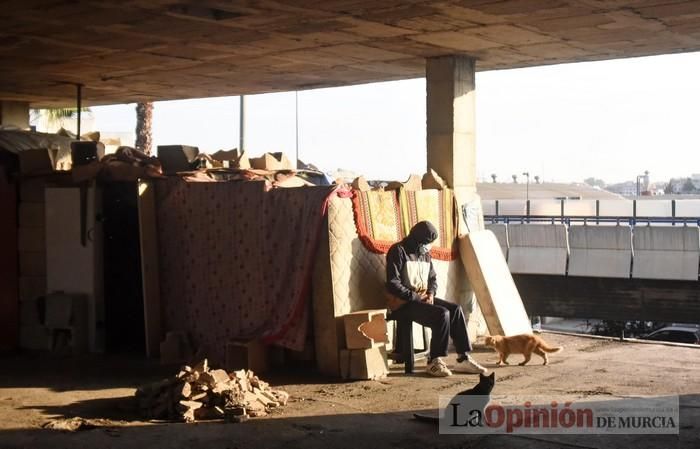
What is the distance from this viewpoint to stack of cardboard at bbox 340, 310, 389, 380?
962 cm

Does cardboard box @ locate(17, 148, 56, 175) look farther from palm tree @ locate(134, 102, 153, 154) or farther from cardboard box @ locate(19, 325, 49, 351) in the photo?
palm tree @ locate(134, 102, 153, 154)

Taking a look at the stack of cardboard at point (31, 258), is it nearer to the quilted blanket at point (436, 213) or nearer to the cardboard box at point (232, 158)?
the cardboard box at point (232, 158)

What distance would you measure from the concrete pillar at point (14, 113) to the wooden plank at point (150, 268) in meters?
8.30

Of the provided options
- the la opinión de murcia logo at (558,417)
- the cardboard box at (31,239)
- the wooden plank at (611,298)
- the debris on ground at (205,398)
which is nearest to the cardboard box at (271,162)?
the cardboard box at (31,239)

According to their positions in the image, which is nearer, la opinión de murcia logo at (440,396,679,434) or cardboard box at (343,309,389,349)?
la opinión de murcia logo at (440,396,679,434)

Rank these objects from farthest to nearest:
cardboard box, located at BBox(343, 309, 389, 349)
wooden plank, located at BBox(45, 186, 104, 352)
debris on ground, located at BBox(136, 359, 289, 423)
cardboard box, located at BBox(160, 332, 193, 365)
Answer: wooden plank, located at BBox(45, 186, 104, 352) → cardboard box, located at BBox(160, 332, 193, 365) → cardboard box, located at BBox(343, 309, 389, 349) → debris on ground, located at BBox(136, 359, 289, 423)

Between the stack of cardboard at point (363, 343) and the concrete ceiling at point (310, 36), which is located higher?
the concrete ceiling at point (310, 36)

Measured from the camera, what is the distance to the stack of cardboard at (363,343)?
31.6 ft

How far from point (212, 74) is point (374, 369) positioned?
6686 mm

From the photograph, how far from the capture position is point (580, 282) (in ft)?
82.8

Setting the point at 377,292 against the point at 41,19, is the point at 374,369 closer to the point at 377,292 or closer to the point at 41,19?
the point at 377,292

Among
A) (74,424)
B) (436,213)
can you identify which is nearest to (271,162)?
(436,213)

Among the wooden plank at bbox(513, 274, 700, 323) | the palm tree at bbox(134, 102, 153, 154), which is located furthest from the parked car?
the palm tree at bbox(134, 102, 153, 154)

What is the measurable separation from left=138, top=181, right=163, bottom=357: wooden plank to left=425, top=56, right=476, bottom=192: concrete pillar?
3928mm
